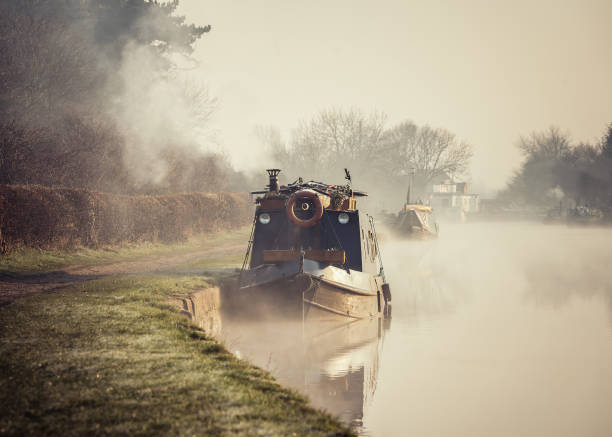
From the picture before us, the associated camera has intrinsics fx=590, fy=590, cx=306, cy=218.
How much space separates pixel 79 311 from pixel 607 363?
9.98 meters

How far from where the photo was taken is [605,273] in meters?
26.4

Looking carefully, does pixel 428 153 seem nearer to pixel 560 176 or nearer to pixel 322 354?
pixel 560 176

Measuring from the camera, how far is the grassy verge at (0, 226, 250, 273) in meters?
14.7

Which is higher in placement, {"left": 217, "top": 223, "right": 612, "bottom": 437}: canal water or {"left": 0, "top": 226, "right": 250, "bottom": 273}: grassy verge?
{"left": 0, "top": 226, "right": 250, "bottom": 273}: grassy verge

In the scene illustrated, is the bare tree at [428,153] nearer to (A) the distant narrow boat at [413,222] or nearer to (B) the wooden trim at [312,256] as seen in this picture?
(A) the distant narrow boat at [413,222]

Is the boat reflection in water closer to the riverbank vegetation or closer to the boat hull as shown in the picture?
the boat hull

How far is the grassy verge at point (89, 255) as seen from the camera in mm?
14695

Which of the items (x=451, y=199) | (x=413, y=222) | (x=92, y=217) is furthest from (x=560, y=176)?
(x=92, y=217)

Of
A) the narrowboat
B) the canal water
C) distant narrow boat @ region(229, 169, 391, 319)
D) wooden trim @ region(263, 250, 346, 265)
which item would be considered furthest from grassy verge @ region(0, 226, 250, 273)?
the narrowboat

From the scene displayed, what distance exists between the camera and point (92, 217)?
735 inches

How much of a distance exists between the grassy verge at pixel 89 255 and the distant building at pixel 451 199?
65.6 m

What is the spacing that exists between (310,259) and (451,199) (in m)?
88.0

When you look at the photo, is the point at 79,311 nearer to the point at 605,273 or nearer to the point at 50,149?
the point at 50,149

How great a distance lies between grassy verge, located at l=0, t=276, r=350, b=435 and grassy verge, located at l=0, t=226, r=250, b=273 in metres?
6.09
